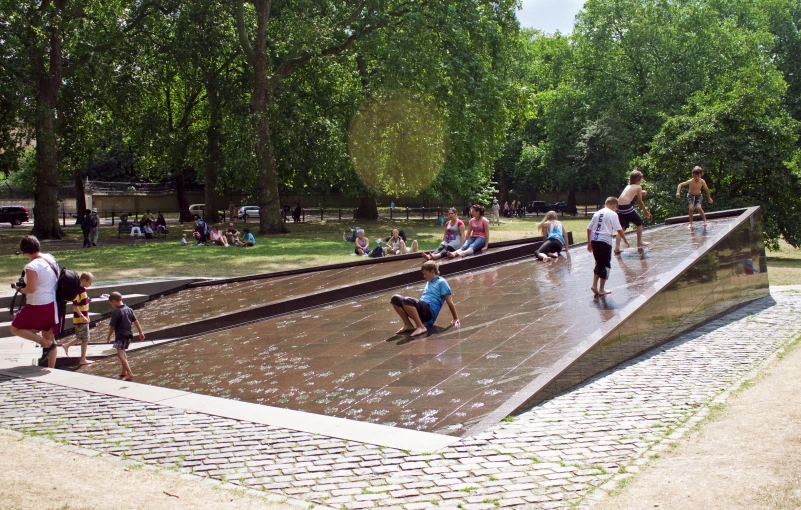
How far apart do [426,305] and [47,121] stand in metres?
23.3

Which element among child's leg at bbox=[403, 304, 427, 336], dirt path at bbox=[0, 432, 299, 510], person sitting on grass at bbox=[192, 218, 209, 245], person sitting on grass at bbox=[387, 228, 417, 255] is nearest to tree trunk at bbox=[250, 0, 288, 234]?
person sitting on grass at bbox=[192, 218, 209, 245]

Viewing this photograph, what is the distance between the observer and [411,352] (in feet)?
29.3

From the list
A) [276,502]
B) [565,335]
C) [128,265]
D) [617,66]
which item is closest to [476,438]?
[276,502]

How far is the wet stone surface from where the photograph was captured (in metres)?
7.32

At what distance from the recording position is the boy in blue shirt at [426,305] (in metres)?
9.69

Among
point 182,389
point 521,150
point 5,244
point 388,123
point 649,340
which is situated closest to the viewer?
point 182,389

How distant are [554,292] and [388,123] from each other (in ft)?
76.2

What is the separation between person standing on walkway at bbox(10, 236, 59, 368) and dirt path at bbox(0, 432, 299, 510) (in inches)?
151

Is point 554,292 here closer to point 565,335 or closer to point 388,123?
point 565,335

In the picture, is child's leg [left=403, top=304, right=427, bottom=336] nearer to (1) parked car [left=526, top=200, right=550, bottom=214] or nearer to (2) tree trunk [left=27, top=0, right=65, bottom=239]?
(2) tree trunk [left=27, top=0, right=65, bottom=239]

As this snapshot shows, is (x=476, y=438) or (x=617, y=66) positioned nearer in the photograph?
(x=476, y=438)

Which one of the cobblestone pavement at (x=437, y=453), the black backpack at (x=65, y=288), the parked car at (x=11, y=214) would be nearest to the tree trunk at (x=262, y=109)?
the black backpack at (x=65, y=288)

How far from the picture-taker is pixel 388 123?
1314 inches

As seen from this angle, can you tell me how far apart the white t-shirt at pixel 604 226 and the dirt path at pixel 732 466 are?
11.8 ft
